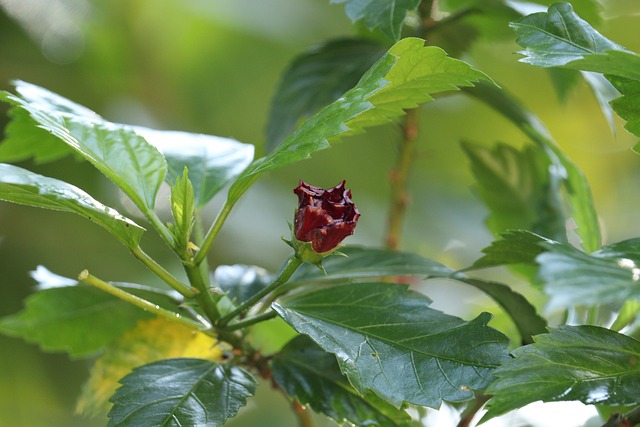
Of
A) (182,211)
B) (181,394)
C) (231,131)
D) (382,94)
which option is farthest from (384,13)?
(231,131)

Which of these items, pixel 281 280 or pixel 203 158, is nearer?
pixel 281 280

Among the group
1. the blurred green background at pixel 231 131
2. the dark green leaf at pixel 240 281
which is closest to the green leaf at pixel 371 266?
the dark green leaf at pixel 240 281

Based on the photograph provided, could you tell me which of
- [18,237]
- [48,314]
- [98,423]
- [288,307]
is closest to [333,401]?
[288,307]

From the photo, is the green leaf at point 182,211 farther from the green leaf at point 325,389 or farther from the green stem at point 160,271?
the green leaf at point 325,389

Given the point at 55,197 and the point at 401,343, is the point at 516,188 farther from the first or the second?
the point at 55,197

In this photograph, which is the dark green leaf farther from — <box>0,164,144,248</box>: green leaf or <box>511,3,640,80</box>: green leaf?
<box>511,3,640,80</box>: green leaf
